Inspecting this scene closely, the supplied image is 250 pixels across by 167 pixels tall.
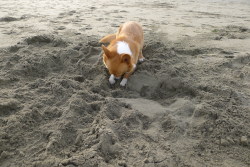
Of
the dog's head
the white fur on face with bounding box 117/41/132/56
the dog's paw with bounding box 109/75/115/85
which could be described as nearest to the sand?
the dog's paw with bounding box 109/75/115/85

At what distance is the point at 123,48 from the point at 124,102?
3.05 ft

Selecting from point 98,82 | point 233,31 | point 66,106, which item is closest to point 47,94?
point 66,106

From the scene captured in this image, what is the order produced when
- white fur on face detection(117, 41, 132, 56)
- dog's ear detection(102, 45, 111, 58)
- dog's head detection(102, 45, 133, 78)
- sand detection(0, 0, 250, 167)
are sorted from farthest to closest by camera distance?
white fur on face detection(117, 41, 132, 56) < dog's head detection(102, 45, 133, 78) < dog's ear detection(102, 45, 111, 58) < sand detection(0, 0, 250, 167)

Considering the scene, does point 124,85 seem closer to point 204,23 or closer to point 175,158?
point 175,158

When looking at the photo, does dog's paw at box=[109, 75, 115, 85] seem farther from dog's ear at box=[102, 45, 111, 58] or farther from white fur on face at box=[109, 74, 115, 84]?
dog's ear at box=[102, 45, 111, 58]

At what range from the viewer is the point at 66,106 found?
2588mm

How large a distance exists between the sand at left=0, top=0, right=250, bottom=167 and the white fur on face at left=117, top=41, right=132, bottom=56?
1.19 ft

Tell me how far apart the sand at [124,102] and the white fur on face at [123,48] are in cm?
36

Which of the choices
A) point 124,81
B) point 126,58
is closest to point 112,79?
point 124,81

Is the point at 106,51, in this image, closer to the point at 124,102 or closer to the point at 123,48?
the point at 123,48

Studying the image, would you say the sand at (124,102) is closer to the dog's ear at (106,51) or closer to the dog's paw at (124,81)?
the dog's paw at (124,81)

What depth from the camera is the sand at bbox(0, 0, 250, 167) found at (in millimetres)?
2025

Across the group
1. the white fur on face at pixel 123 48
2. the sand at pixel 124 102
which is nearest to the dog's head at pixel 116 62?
the white fur on face at pixel 123 48

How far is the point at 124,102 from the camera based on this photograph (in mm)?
2744
